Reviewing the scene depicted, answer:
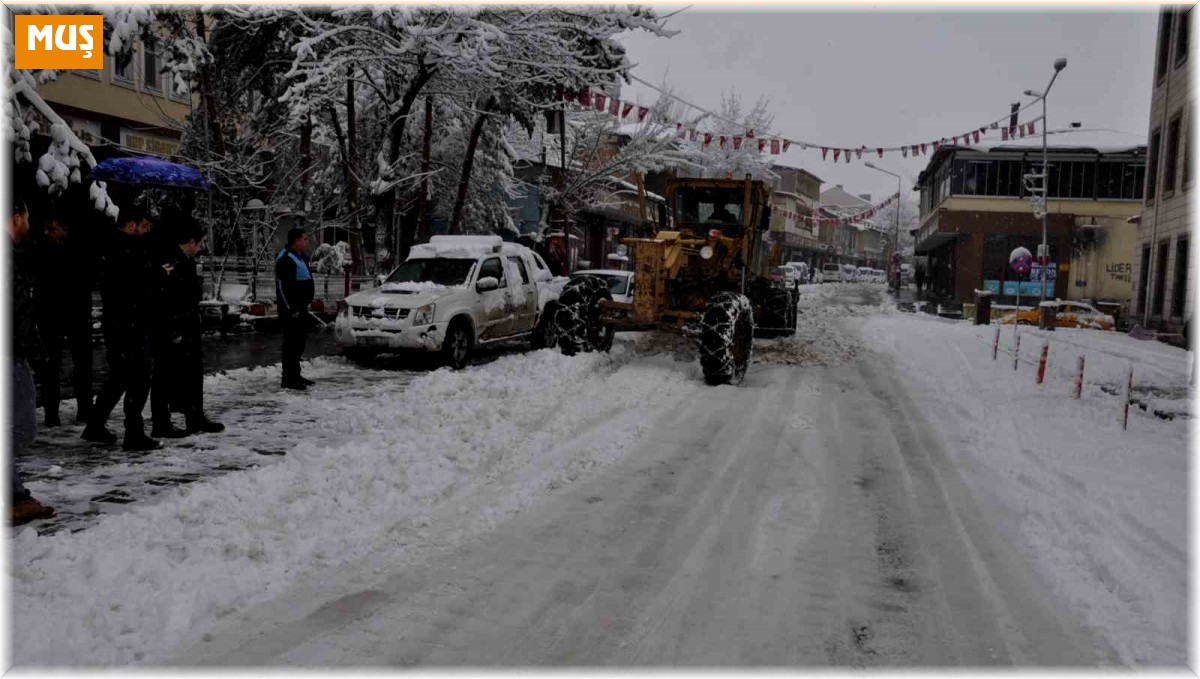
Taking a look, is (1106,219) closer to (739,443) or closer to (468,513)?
(739,443)

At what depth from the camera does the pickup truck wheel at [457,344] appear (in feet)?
39.5

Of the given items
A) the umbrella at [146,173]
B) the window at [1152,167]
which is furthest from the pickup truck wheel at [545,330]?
the window at [1152,167]

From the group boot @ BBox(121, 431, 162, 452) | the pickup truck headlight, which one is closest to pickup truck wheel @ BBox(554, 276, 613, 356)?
the pickup truck headlight

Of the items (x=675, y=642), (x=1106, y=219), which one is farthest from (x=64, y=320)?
(x=1106, y=219)

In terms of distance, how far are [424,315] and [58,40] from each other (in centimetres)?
514

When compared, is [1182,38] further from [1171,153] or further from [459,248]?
[459,248]

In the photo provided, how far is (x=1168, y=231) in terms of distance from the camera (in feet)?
78.4

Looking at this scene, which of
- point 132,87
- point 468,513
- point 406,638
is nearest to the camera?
point 406,638

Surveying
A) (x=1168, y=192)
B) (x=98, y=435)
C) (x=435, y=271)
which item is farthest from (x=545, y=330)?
(x=1168, y=192)

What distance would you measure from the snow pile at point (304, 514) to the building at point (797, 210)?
74881 millimetres

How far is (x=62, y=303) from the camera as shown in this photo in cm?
726

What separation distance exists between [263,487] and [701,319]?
642cm

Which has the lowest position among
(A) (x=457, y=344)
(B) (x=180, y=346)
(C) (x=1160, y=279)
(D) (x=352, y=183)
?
(A) (x=457, y=344)

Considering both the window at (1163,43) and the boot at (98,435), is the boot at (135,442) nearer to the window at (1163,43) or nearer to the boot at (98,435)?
the boot at (98,435)
